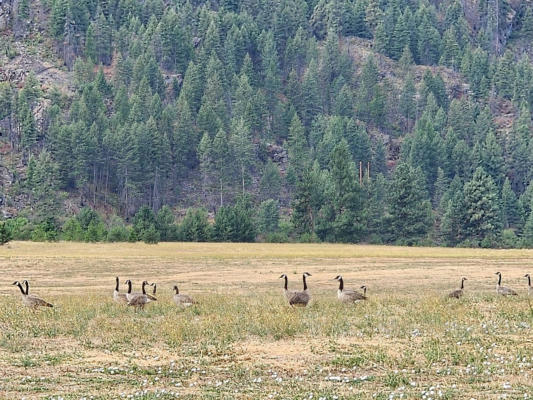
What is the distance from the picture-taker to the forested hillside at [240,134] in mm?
110750

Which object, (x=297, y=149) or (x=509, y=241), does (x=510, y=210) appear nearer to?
(x=509, y=241)

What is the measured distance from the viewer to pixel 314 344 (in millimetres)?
21047

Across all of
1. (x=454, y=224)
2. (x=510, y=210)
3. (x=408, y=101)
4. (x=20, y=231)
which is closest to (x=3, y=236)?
(x=20, y=231)

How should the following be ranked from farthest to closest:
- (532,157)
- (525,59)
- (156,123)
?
(525,59)
(532,157)
(156,123)

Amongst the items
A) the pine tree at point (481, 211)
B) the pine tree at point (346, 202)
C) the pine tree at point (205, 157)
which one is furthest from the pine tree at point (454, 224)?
the pine tree at point (205, 157)

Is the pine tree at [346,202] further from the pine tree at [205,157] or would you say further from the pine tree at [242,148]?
the pine tree at [242,148]

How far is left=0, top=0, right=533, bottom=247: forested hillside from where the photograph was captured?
110750 millimetres

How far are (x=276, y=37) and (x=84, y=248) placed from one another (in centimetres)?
13082

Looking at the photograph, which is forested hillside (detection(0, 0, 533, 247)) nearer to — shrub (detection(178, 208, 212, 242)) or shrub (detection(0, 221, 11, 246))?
shrub (detection(178, 208, 212, 242))

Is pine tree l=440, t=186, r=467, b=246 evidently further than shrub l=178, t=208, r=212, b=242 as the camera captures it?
Yes

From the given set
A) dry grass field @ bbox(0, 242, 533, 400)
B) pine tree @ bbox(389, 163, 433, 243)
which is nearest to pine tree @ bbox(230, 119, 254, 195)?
pine tree @ bbox(389, 163, 433, 243)

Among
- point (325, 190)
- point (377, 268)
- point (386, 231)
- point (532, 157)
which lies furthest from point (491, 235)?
point (377, 268)

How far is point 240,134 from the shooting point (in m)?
142

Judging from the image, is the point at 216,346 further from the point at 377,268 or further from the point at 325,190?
the point at 325,190
